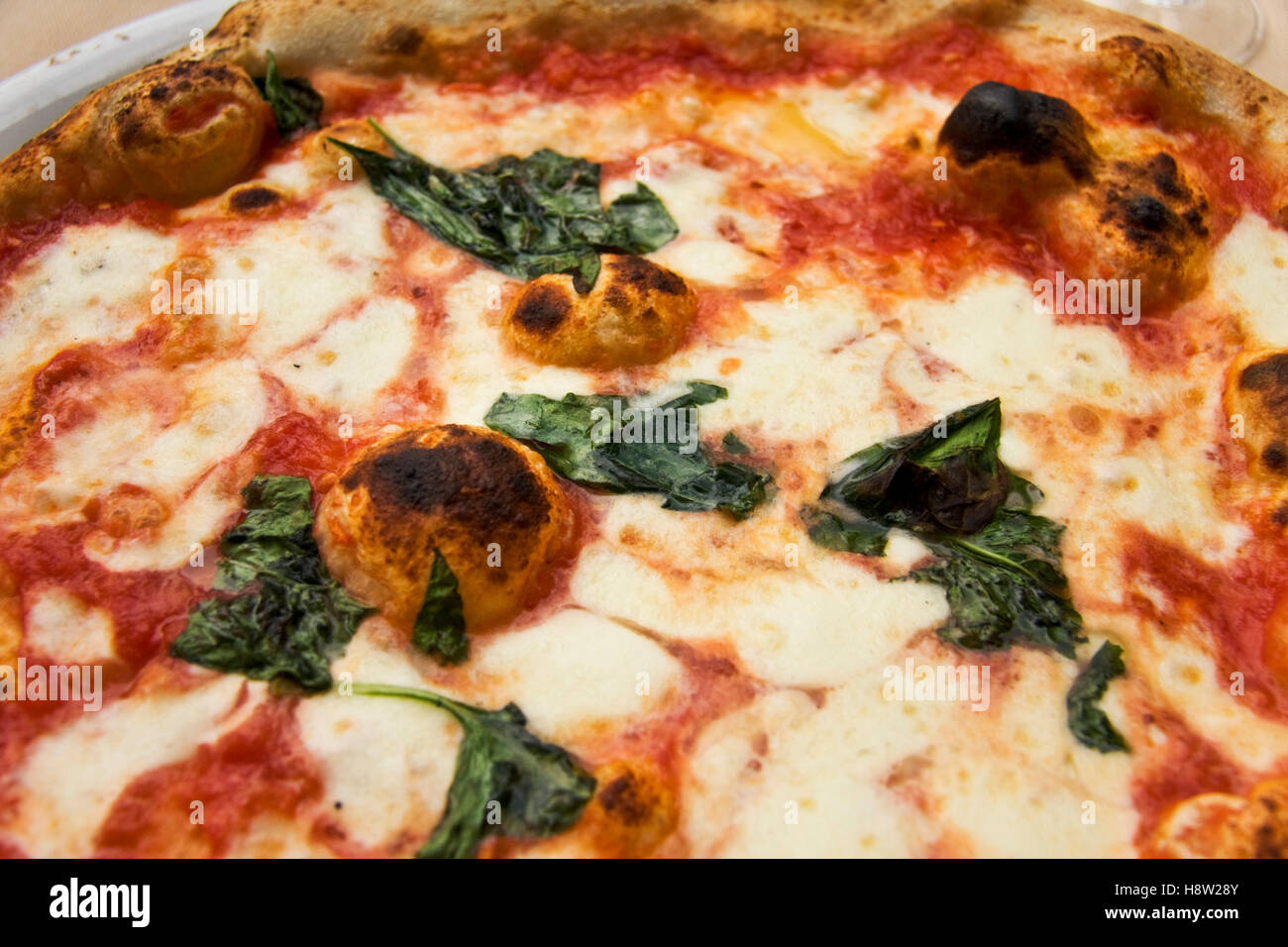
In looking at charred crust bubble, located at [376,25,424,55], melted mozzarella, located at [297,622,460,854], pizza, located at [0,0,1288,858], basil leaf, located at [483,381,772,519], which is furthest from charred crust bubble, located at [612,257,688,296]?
charred crust bubble, located at [376,25,424,55]

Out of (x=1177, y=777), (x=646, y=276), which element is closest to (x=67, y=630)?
(x=646, y=276)

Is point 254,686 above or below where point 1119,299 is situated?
below

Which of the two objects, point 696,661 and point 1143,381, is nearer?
point 696,661

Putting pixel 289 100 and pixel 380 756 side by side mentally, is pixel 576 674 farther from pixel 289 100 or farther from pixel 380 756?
pixel 289 100

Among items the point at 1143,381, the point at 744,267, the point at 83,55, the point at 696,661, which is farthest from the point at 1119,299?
the point at 83,55

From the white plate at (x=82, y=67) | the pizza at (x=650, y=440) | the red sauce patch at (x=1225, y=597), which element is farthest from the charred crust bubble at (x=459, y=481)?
the white plate at (x=82, y=67)

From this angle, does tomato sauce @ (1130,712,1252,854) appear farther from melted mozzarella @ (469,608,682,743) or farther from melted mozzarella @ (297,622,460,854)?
melted mozzarella @ (297,622,460,854)

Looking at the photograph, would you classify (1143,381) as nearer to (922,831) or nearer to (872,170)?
(872,170)
